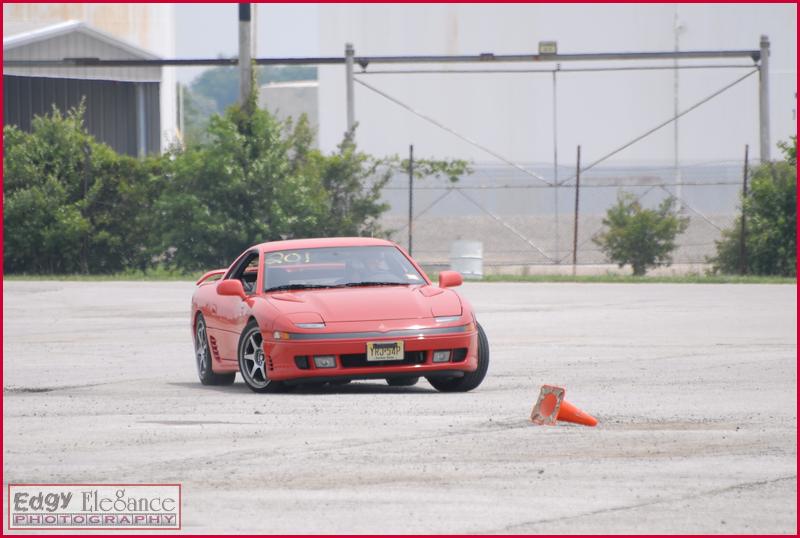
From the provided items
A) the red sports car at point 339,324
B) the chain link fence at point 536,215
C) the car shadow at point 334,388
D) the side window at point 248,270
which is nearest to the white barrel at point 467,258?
the chain link fence at point 536,215

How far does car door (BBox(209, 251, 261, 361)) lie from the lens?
45.3ft

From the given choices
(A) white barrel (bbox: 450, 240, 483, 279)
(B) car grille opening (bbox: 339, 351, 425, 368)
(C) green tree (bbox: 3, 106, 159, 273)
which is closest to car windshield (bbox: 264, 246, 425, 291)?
(B) car grille opening (bbox: 339, 351, 425, 368)

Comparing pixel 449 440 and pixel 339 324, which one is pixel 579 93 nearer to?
pixel 339 324

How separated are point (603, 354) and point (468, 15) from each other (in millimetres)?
39319

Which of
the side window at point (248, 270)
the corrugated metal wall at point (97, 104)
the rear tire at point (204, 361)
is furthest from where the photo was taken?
the corrugated metal wall at point (97, 104)

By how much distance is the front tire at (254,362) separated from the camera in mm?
13172

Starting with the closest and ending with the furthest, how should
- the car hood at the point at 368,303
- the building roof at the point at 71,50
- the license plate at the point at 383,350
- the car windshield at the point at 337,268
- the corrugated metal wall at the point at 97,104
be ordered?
the license plate at the point at 383,350 < the car hood at the point at 368,303 < the car windshield at the point at 337,268 < the building roof at the point at 71,50 < the corrugated metal wall at the point at 97,104

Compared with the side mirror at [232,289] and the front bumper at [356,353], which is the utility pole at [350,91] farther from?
the front bumper at [356,353]

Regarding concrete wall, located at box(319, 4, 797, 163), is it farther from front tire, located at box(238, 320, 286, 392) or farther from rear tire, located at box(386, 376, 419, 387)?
front tire, located at box(238, 320, 286, 392)

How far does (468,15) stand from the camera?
5475 cm

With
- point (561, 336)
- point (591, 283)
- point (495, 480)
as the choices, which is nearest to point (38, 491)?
point (495, 480)

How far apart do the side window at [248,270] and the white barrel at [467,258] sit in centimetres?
1792

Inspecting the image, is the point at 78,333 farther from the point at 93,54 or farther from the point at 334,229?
the point at 93,54

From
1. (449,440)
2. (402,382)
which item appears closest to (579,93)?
(402,382)
